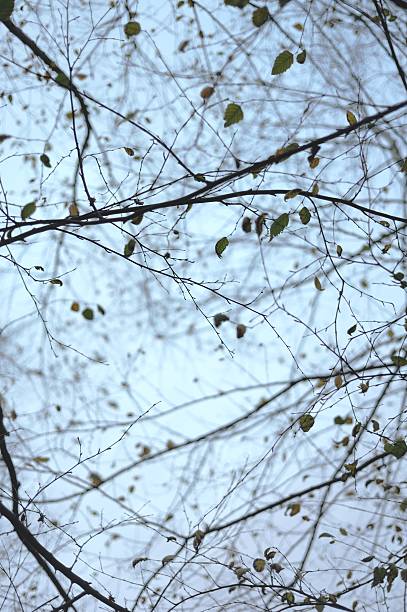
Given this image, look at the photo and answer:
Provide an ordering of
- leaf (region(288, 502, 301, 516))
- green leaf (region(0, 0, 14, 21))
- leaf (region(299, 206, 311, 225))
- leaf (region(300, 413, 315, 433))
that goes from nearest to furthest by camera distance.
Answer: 1. green leaf (region(0, 0, 14, 21))
2. leaf (region(299, 206, 311, 225))
3. leaf (region(300, 413, 315, 433))
4. leaf (region(288, 502, 301, 516))

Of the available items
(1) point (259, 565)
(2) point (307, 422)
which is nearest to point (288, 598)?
(1) point (259, 565)

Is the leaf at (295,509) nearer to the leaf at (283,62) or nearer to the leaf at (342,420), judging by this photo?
the leaf at (342,420)

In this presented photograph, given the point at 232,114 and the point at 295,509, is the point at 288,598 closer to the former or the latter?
the point at 295,509

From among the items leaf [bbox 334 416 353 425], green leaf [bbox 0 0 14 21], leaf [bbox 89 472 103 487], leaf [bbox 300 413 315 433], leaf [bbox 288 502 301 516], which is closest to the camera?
green leaf [bbox 0 0 14 21]

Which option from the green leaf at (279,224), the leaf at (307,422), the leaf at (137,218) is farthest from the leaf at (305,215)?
the leaf at (307,422)

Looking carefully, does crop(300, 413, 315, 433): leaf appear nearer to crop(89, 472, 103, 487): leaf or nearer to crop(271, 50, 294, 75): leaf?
crop(271, 50, 294, 75): leaf

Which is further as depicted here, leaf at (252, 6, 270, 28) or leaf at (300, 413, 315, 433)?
leaf at (300, 413, 315, 433)

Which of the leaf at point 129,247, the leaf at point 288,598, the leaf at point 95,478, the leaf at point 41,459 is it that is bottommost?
the leaf at point 288,598

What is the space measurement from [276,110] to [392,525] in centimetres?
189

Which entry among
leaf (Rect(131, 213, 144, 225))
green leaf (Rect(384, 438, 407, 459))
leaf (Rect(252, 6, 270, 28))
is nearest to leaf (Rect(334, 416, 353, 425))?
green leaf (Rect(384, 438, 407, 459))

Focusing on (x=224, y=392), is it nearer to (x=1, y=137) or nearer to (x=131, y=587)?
(x=131, y=587)

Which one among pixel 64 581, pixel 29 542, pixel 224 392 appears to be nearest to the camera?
pixel 29 542

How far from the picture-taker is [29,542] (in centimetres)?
197

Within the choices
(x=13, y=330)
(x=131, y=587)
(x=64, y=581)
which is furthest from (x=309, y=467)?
(x=13, y=330)
